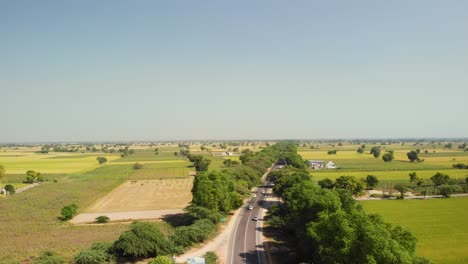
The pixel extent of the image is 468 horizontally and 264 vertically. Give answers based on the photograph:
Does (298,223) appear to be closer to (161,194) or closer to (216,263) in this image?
(216,263)

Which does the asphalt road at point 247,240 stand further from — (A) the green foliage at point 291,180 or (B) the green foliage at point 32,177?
(B) the green foliage at point 32,177

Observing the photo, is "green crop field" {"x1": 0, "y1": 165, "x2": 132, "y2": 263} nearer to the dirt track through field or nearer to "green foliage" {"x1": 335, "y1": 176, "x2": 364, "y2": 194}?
the dirt track through field

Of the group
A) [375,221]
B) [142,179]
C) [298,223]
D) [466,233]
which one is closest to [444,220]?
[466,233]

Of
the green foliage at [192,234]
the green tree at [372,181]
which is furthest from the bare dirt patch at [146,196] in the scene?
the green tree at [372,181]

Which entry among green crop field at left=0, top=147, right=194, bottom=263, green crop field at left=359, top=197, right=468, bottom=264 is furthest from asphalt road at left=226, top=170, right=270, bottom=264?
green crop field at left=359, top=197, right=468, bottom=264

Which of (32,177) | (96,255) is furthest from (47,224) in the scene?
(32,177)

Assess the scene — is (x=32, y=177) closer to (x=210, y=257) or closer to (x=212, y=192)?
(x=212, y=192)
